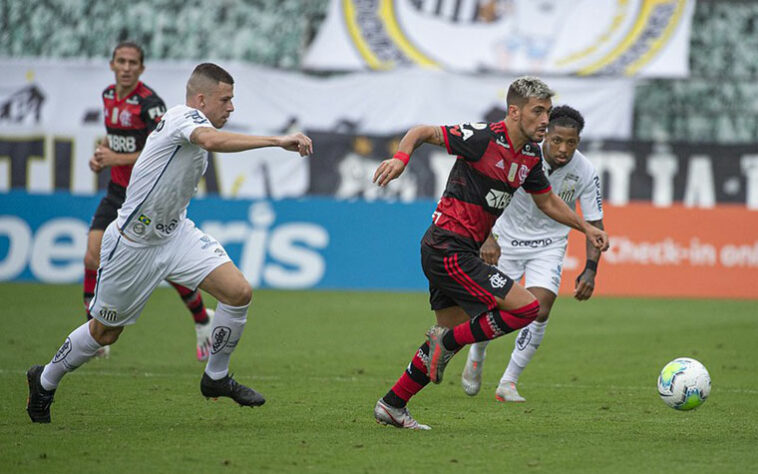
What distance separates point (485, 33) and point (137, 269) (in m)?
15.5

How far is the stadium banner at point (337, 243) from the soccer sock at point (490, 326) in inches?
389

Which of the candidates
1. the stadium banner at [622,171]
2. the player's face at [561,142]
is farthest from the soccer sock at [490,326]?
the stadium banner at [622,171]

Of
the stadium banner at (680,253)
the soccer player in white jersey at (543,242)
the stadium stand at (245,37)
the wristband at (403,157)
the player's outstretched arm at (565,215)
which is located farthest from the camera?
the stadium stand at (245,37)

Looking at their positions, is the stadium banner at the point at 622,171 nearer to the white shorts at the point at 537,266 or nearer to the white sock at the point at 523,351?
the white shorts at the point at 537,266

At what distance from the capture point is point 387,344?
39.7ft

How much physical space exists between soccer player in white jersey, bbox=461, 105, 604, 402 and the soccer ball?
1198mm

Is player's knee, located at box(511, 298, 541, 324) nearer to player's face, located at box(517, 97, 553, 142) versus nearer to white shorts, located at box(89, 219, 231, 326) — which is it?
player's face, located at box(517, 97, 553, 142)

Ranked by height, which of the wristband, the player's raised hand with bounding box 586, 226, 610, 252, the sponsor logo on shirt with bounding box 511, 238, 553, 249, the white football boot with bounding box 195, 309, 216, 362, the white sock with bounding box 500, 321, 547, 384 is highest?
the wristband

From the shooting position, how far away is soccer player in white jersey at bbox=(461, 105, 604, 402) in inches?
344

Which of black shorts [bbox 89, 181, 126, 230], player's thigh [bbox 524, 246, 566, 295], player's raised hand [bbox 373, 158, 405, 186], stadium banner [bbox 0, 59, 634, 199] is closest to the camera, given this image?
player's raised hand [bbox 373, 158, 405, 186]

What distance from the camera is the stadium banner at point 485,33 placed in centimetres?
2150

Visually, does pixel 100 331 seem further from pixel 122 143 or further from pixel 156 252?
pixel 122 143

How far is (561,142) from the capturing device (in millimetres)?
8797

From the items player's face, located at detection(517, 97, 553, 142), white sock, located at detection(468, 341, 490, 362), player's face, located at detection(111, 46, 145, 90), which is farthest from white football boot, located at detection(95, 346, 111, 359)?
player's face, located at detection(517, 97, 553, 142)
